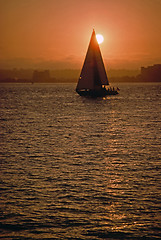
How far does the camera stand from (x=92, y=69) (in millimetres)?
94125

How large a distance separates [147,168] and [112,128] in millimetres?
22099

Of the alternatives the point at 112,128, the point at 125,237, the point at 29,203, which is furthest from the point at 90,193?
the point at 112,128

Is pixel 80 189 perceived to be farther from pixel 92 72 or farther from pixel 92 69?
pixel 92 69

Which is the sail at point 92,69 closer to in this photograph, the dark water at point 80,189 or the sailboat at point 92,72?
the sailboat at point 92,72

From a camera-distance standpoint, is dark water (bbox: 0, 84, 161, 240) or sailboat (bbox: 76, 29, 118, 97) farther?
sailboat (bbox: 76, 29, 118, 97)

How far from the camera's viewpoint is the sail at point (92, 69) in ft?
308

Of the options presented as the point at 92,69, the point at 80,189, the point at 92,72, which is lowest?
the point at 80,189

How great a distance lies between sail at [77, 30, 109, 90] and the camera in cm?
9375

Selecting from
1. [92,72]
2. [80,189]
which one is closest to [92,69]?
[92,72]

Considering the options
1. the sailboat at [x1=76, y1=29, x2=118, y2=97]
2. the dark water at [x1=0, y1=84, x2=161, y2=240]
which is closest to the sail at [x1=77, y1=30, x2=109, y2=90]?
the sailboat at [x1=76, y1=29, x2=118, y2=97]

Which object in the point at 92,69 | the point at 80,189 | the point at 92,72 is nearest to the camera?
the point at 80,189

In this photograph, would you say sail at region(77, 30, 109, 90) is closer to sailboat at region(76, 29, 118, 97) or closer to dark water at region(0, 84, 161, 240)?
sailboat at region(76, 29, 118, 97)

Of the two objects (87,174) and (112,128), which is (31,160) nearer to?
(87,174)

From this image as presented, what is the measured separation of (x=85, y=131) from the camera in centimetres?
4184
